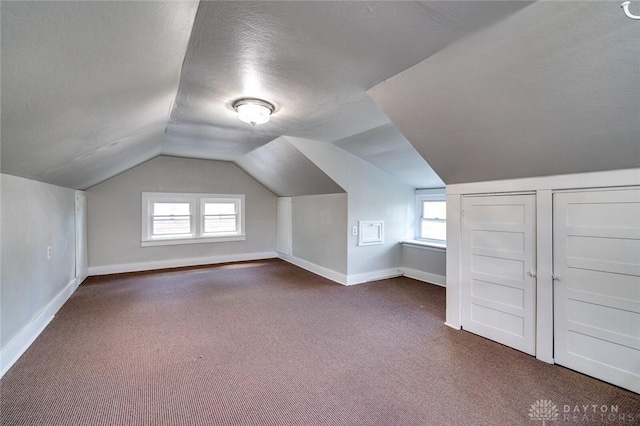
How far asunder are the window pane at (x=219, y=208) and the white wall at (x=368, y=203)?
129 inches

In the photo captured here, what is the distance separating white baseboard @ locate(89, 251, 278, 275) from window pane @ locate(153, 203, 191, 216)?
1.03 metres

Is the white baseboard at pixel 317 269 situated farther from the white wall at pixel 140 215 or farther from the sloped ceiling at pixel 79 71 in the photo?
the sloped ceiling at pixel 79 71

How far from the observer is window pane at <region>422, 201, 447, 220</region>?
210 inches

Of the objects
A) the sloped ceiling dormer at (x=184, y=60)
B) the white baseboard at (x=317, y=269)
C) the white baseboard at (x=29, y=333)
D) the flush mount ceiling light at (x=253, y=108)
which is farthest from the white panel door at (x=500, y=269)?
the white baseboard at (x=29, y=333)

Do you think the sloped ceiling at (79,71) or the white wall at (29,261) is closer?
the sloped ceiling at (79,71)

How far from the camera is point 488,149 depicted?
2502 mm

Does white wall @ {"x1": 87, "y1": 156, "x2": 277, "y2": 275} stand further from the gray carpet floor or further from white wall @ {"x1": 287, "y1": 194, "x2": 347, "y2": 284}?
the gray carpet floor

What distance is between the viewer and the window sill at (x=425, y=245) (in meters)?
4.87

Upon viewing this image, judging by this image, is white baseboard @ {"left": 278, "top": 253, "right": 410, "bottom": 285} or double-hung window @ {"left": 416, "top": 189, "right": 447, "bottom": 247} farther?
double-hung window @ {"left": 416, "top": 189, "right": 447, "bottom": 247}

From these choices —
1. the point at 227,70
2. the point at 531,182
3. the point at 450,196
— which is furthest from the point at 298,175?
the point at 531,182

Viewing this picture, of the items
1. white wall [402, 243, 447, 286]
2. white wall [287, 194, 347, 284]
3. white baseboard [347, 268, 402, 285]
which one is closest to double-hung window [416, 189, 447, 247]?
white wall [402, 243, 447, 286]

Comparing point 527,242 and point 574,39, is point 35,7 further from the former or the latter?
point 527,242

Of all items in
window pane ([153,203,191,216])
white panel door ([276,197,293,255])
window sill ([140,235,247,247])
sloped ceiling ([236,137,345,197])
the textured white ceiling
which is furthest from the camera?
white panel door ([276,197,293,255])

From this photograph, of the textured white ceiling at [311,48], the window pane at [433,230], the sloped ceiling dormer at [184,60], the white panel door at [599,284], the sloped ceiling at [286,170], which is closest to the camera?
the sloped ceiling dormer at [184,60]
